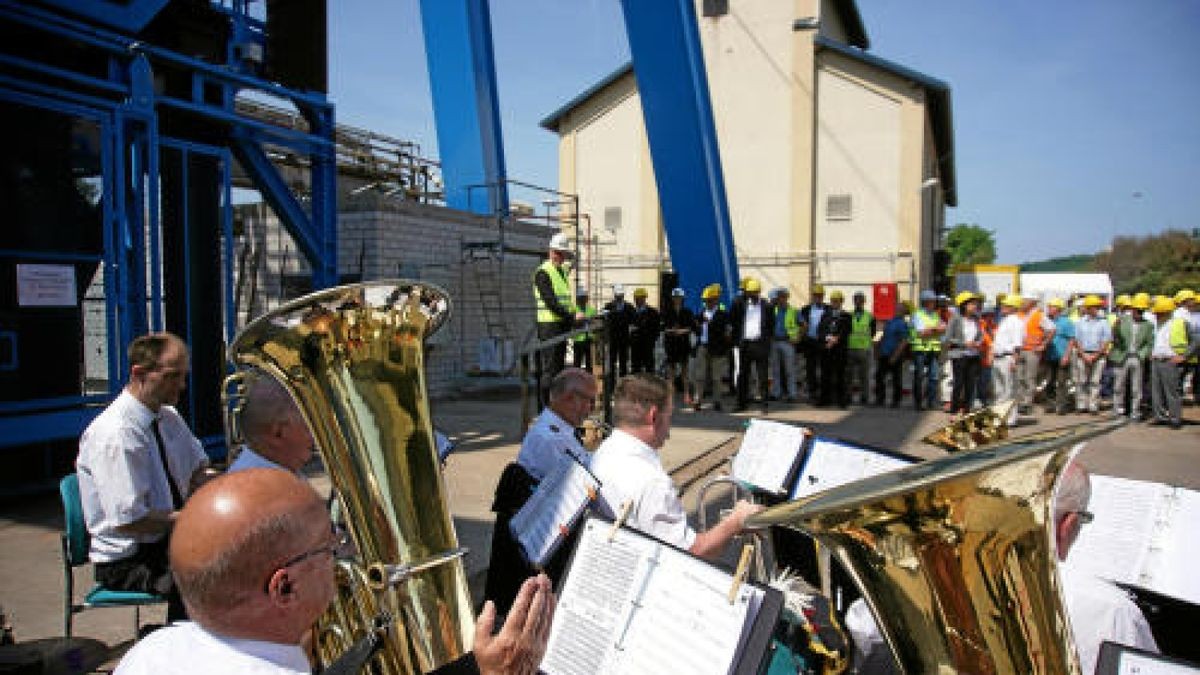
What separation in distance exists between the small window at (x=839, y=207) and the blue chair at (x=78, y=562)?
18.5 meters

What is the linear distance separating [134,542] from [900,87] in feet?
64.0

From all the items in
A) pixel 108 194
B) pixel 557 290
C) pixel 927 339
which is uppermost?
pixel 108 194

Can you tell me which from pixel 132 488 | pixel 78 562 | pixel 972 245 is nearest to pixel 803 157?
pixel 132 488

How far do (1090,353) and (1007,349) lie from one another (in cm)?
153

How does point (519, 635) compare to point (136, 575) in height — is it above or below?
above

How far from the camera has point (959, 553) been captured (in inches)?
59.4

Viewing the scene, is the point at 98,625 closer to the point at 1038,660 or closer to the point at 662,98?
the point at 1038,660

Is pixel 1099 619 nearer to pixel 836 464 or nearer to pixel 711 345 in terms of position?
pixel 836 464

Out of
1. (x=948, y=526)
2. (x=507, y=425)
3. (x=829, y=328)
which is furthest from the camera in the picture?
(x=829, y=328)

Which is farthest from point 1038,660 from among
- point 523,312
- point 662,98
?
point 523,312

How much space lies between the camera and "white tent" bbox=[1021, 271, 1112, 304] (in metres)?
19.3

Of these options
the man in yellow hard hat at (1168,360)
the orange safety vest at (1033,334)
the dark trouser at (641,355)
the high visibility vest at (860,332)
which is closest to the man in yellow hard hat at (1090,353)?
the man in yellow hard hat at (1168,360)

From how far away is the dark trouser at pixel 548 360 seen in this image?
6.46m

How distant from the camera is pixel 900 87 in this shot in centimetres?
1803
